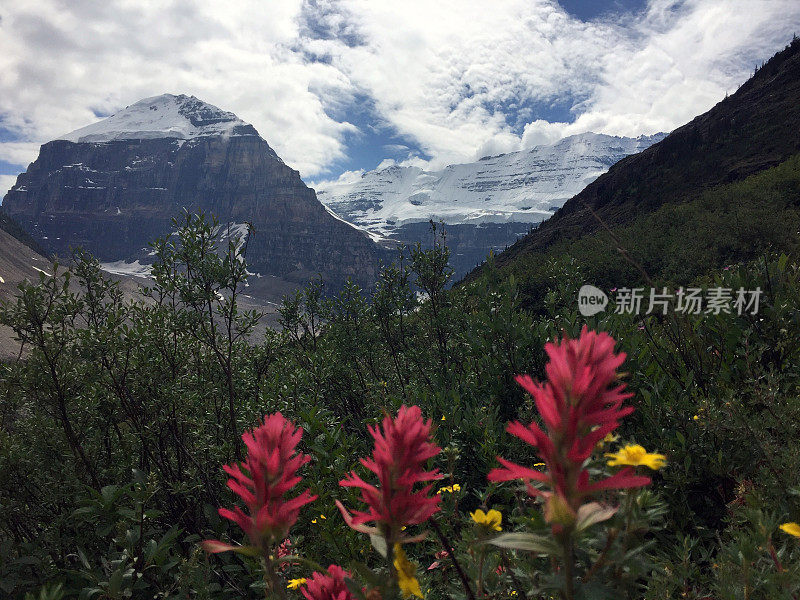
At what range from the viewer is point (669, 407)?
2.89 m

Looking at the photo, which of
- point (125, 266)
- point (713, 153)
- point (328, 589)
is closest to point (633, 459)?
point (328, 589)

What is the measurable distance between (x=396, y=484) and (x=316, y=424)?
2.75 m

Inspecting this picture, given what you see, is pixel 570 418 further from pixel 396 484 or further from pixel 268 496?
pixel 268 496

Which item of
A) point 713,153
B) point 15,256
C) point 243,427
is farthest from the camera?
point 15,256

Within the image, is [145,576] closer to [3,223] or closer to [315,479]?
[315,479]

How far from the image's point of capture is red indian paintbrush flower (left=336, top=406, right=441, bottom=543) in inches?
33.7

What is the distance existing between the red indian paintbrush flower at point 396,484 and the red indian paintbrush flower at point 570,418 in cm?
22

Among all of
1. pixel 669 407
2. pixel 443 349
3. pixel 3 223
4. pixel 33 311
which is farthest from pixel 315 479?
pixel 3 223

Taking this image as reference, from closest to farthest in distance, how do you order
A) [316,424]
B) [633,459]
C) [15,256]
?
[633,459] < [316,424] < [15,256]

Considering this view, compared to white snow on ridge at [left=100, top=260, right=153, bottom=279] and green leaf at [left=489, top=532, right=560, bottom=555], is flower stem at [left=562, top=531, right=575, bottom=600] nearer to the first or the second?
green leaf at [left=489, top=532, right=560, bottom=555]

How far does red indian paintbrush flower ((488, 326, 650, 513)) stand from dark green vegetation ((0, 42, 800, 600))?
24 centimetres

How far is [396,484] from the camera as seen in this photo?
863mm

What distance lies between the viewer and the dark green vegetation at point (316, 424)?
6.79 feet

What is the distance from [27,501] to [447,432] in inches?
158
